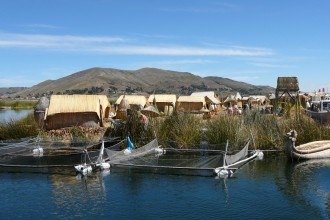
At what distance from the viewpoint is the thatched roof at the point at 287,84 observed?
41281 mm

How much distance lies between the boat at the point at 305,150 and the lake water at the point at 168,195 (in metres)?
1.11

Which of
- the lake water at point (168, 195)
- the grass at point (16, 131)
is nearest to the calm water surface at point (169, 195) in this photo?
the lake water at point (168, 195)

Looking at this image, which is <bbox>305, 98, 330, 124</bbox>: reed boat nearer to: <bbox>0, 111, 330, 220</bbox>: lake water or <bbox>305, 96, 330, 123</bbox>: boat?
<bbox>305, 96, 330, 123</bbox>: boat

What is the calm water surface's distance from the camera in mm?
14395

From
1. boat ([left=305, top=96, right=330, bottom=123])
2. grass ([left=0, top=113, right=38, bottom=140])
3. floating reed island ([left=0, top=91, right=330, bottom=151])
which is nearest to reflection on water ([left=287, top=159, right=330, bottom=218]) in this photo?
floating reed island ([left=0, top=91, right=330, bottom=151])

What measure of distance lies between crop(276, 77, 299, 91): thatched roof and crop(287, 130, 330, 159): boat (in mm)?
18671

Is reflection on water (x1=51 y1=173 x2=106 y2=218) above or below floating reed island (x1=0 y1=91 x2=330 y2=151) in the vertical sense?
below

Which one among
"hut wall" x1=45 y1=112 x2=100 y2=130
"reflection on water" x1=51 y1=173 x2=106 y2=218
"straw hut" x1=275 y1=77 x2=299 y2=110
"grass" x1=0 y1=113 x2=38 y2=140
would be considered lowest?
"reflection on water" x1=51 y1=173 x2=106 y2=218

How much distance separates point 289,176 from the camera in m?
19.4

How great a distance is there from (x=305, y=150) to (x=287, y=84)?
19.9 m

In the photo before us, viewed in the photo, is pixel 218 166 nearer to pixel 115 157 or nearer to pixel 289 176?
pixel 289 176

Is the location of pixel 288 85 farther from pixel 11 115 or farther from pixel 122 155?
pixel 11 115

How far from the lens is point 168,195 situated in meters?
16.4

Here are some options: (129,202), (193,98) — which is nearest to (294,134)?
(129,202)
